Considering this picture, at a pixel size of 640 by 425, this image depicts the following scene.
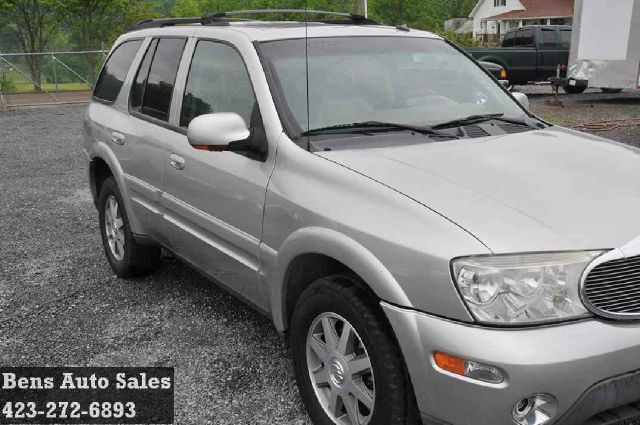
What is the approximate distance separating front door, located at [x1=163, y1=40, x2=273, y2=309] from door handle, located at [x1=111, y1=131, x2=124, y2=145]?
32.2 inches

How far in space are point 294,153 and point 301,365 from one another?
3.10ft

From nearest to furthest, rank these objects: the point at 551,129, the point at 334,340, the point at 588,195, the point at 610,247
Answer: the point at 610,247 → the point at 588,195 → the point at 334,340 → the point at 551,129

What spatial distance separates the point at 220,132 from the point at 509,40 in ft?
63.7

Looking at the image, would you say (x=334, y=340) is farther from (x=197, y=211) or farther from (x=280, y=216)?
(x=197, y=211)

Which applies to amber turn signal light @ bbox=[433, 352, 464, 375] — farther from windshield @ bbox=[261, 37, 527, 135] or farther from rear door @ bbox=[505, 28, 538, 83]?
rear door @ bbox=[505, 28, 538, 83]

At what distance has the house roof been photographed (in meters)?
56.3

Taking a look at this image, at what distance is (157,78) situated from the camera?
4332mm

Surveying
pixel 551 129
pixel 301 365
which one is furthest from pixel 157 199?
pixel 551 129

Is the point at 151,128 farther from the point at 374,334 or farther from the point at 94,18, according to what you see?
the point at 94,18

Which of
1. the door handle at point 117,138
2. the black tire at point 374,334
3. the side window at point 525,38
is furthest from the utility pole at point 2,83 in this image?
the black tire at point 374,334

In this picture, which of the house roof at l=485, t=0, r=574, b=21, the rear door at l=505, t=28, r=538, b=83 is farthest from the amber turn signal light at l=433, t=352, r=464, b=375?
the house roof at l=485, t=0, r=574, b=21

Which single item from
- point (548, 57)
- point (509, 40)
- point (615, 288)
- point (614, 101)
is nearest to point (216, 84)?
point (615, 288)

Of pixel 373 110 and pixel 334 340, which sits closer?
pixel 334 340

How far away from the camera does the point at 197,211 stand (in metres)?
3.67
